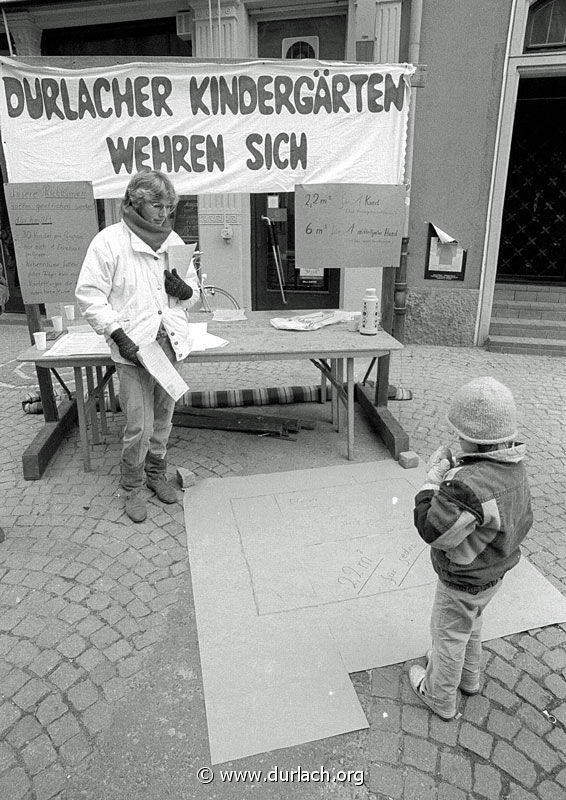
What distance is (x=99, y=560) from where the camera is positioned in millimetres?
2951

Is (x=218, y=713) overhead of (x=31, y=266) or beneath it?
beneath

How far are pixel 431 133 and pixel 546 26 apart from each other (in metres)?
1.56

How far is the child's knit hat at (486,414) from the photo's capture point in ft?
Answer: 5.48

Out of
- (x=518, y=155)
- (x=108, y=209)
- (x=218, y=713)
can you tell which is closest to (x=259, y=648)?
(x=218, y=713)

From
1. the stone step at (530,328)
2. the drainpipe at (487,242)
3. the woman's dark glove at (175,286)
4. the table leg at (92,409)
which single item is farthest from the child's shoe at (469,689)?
the stone step at (530,328)

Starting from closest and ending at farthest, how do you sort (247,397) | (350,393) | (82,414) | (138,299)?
(138,299), (82,414), (350,393), (247,397)

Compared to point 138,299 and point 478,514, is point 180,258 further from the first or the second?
point 478,514

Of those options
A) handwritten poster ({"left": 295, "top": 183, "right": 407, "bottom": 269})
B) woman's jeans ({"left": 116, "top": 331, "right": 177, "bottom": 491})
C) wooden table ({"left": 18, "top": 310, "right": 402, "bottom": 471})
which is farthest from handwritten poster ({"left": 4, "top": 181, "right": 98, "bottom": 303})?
handwritten poster ({"left": 295, "top": 183, "right": 407, "bottom": 269})

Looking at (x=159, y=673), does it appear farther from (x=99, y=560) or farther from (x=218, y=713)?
(x=99, y=560)

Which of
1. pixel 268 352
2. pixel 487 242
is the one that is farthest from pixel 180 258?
pixel 487 242

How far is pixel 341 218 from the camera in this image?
422 centimetres

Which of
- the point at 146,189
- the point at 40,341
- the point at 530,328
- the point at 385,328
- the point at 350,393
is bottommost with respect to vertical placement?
the point at 530,328

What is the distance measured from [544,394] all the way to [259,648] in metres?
4.12

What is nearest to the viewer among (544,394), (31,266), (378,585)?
(378,585)
